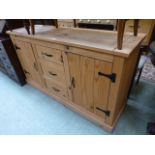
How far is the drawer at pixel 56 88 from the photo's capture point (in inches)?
59.2

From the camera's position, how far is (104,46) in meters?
0.88

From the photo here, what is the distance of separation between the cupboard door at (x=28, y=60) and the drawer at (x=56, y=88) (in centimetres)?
21

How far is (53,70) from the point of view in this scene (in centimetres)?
140

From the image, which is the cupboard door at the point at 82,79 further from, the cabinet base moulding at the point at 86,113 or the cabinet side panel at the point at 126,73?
the cabinet side panel at the point at 126,73

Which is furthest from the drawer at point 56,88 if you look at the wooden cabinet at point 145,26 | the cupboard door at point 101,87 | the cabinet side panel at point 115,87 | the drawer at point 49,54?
the wooden cabinet at point 145,26

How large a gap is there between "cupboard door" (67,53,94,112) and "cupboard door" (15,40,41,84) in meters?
0.62

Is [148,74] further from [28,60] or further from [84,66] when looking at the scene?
[28,60]

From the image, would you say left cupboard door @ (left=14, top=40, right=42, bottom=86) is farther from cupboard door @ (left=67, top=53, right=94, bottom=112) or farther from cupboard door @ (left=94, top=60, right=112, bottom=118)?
cupboard door @ (left=94, top=60, right=112, bottom=118)

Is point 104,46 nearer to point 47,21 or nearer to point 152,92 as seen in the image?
point 47,21

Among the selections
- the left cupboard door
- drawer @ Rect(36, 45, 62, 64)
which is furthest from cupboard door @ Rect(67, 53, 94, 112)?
the left cupboard door

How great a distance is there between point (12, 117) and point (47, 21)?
4.19 feet

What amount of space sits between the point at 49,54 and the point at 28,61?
1.79ft

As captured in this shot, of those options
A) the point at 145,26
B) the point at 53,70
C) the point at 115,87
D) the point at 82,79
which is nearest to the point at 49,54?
the point at 53,70

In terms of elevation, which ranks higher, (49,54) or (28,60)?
(49,54)
